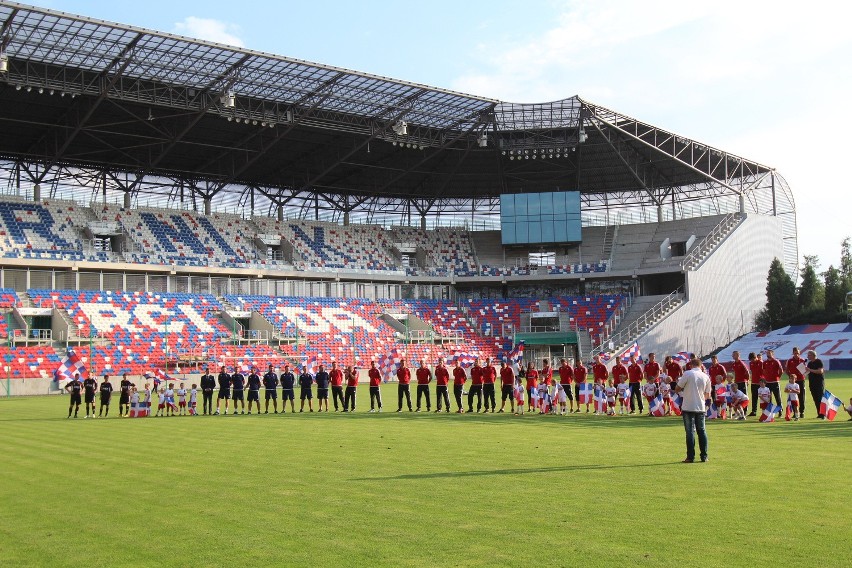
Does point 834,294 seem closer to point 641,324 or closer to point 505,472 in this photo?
point 641,324

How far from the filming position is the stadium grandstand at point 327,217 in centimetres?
4631

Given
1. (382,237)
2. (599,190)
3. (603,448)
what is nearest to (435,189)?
(382,237)

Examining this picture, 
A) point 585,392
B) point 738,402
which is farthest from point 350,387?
point 738,402

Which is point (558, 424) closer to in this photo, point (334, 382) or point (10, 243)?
point (334, 382)

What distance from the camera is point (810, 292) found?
210 ft

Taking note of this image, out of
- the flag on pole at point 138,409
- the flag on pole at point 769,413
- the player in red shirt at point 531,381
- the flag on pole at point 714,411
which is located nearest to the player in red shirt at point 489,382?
the player in red shirt at point 531,381

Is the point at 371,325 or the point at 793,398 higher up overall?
the point at 371,325

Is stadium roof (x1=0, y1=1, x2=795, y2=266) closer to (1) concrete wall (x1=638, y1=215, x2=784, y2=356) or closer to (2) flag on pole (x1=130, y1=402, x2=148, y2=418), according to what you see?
(1) concrete wall (x1=638, y1=215, x2=784, y2=356)

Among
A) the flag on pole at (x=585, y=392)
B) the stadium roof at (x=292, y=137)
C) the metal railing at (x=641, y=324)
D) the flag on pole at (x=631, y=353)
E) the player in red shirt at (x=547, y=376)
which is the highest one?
the stadium roof at (x=292, y=137)

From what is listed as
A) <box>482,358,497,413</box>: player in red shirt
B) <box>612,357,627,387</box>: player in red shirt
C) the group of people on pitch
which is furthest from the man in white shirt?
<box>482,358,497,413</box>: player in red shirt

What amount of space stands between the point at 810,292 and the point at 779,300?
2.46m

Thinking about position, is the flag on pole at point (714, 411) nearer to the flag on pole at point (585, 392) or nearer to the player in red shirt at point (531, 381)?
the flag on pole at point (585, 392)

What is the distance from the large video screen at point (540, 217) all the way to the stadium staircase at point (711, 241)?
9.28 meters

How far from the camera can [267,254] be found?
63375 millimetres
